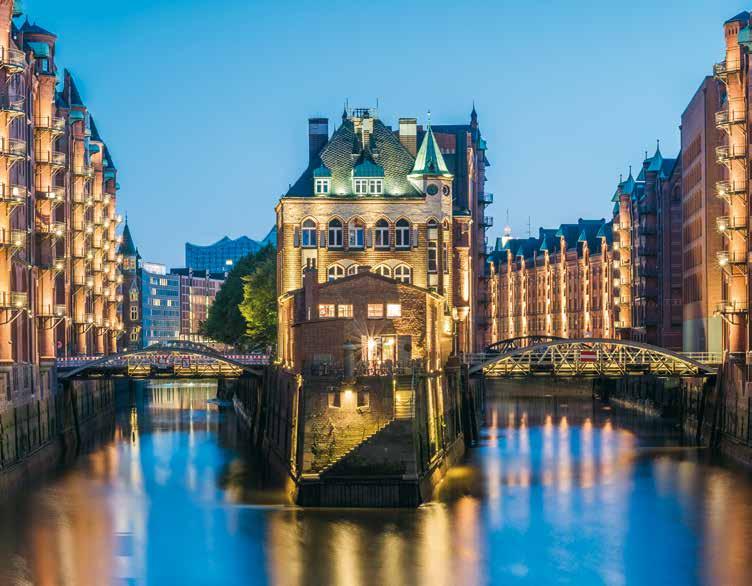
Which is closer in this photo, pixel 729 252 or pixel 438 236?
pixel 729 252

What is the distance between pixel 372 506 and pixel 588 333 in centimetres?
12433

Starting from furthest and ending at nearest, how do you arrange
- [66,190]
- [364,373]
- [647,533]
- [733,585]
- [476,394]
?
[476,394]
[66,190]
[364,373]
[647,533]
[733,585]

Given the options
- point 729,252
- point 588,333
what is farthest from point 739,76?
point 588,333

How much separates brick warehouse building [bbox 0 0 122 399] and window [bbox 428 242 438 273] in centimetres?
2496

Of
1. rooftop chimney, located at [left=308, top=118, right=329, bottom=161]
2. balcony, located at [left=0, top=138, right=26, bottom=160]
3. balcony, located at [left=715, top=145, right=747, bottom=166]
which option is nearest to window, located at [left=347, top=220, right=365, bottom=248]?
rooftop chimney, located at [left=308, top=118, right=329, bottom=161]

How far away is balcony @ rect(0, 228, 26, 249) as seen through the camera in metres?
69.6

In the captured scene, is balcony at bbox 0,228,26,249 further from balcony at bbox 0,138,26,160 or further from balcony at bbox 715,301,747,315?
balcony at bbox 715,301,747,315

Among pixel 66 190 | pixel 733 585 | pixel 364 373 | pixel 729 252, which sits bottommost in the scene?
pixel 733 585

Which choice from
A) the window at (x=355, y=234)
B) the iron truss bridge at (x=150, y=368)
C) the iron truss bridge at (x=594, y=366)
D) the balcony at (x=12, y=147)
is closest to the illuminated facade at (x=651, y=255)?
the iron truss bridge at (x=594, y=366)

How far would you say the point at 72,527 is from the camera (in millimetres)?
60969

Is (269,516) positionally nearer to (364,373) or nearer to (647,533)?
(364,373)

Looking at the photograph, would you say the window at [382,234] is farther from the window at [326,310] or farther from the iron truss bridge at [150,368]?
the window at [326,310]

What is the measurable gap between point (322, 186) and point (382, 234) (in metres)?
5.43

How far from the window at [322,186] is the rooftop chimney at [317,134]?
611 cm
